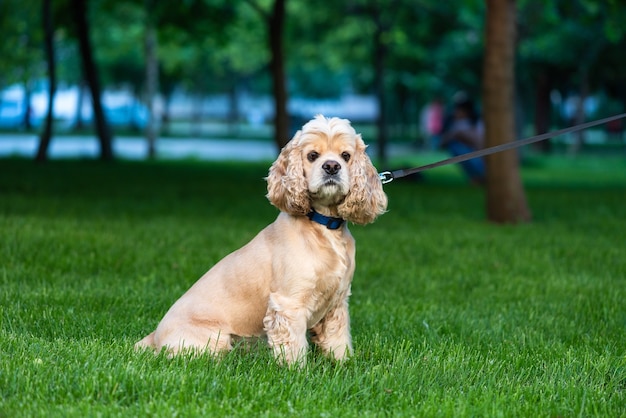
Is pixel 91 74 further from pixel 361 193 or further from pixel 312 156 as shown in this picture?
pixel 361 193

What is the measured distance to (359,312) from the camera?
745 cm

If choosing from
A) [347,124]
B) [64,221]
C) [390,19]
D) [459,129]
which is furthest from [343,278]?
[390,19]

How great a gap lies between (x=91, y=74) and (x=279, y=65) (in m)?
6.88

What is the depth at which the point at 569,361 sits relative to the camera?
5.77 m

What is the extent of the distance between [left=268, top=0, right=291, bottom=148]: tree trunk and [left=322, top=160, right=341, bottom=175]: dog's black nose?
15.3m

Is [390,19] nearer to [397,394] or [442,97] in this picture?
[442,97]

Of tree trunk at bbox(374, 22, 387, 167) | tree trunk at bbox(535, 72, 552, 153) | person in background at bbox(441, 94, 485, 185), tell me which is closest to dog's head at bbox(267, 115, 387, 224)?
person in background at bbox(441, 94, 485, 185)

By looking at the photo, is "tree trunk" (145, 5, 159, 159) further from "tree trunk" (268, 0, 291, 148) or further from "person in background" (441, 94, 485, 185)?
"person in background" (441, 94, 485, 185)

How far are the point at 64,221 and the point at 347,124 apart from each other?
6528 millimetres

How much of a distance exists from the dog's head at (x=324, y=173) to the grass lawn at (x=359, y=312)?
93cm

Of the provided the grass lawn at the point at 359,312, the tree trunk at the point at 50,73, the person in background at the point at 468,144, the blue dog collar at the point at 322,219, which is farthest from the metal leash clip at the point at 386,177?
the tree trunk at the point at 50,73

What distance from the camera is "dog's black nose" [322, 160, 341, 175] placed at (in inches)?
210

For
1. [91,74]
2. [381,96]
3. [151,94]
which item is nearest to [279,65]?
[91,74]

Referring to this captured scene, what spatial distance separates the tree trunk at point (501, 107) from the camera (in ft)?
42.7
